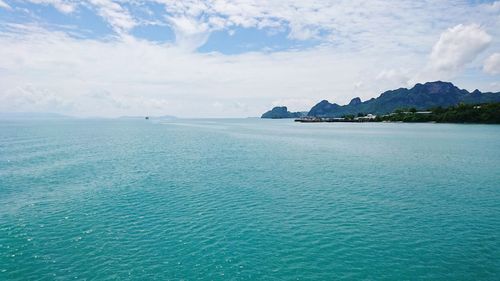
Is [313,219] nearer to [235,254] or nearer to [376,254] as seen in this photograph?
[376,254]

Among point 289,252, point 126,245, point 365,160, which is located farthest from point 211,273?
point 365,160

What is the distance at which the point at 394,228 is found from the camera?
120 ft

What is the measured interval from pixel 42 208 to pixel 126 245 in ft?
64.2

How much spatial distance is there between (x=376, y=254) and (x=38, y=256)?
31879mm

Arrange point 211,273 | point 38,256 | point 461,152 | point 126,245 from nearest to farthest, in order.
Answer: point 211,273
point 38,256
point 126,245
point 461,152

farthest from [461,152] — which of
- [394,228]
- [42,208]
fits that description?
[42,208]

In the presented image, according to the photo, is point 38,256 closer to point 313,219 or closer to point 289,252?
point 289,252

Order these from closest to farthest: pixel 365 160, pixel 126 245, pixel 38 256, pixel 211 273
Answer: pixel 211 273 < pixel 38 256 < pixel 126 245 < pixel 365 160

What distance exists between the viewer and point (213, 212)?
42.2 m

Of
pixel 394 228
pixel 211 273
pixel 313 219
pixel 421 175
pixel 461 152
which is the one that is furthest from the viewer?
pixel 461 152

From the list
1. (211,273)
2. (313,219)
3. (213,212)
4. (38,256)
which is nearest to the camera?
(211,273)

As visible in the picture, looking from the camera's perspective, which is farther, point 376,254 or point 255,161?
point 255,161

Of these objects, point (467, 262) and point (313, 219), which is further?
point (313, 219)

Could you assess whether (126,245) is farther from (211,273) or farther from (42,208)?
(42,208)
